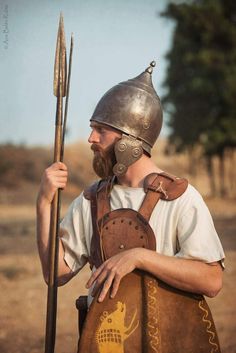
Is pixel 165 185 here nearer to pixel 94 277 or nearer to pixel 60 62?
pixel 94 277

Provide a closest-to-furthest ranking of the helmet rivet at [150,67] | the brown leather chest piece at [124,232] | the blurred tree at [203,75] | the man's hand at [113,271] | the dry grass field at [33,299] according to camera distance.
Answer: the man's hand at [113,271], the brown leather chest piece at [124,232], the helmet rivet at [150,67], the dry grass field at [33,299], the blurred tree at [203,75]

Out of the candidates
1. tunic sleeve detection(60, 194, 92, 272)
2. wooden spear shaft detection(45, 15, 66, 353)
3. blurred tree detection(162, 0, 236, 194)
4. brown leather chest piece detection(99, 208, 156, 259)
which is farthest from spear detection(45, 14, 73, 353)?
blurred tree detection(162, 0, 236, 194)

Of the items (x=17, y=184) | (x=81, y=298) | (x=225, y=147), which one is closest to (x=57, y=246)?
(x=81, y=298)

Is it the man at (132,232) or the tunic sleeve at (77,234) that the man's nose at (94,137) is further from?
the tunic sleeve at (77,234)

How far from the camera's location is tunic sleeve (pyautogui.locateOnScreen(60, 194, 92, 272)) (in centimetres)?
316

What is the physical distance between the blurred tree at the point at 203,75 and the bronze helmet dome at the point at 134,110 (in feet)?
61.1

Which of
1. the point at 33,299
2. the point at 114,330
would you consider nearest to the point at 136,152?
the point at 114,330

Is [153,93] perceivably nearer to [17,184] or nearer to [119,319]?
[119,319]

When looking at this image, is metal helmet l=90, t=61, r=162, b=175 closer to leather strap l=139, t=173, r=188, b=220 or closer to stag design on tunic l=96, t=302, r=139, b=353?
leather strap l=139, t=173, r=188, b=220

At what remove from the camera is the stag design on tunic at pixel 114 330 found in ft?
9.46

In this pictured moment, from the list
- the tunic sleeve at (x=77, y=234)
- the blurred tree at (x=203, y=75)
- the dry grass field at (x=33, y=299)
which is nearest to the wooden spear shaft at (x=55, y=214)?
the tunic sleeve at (x=77, y=234)

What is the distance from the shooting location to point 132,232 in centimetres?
299

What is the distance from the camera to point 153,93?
3195 millimetres

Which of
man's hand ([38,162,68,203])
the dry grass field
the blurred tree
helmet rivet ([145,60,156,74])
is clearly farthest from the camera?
the blurred tree
